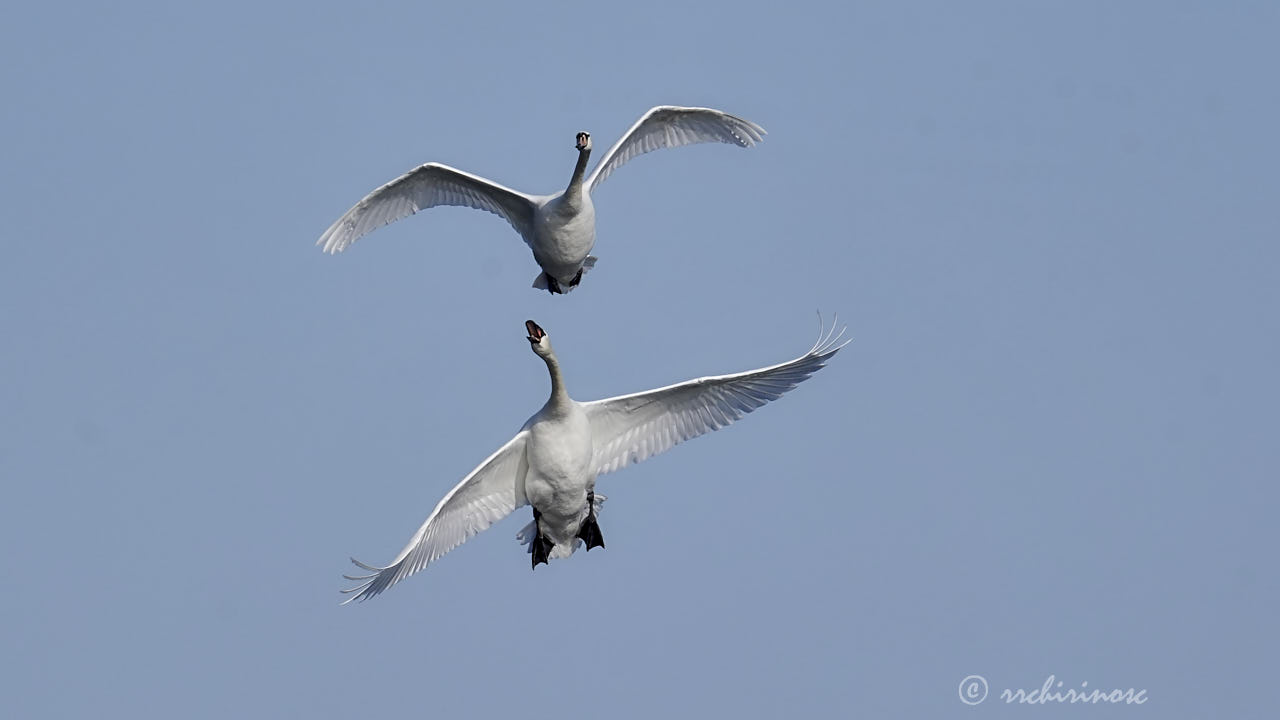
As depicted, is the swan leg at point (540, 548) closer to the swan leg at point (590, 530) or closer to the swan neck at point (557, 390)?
the swan leg at point (590, 530)

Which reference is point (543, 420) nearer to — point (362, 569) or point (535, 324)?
point (535, 324)

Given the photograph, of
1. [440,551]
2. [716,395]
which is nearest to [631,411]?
[716,395]

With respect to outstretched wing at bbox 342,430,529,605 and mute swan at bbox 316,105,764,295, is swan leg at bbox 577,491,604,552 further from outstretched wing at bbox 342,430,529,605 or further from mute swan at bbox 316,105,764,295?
mute swan at bbox 316,105,764,295

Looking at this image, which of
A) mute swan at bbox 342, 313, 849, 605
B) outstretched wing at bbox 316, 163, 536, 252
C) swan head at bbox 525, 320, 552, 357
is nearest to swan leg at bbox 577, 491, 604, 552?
mute swan at bbox 342, 313, 849, 605

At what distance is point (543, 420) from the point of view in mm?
31609

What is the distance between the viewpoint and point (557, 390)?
3162cm

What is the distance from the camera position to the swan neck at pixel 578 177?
34594mm

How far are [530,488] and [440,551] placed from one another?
1.77 m

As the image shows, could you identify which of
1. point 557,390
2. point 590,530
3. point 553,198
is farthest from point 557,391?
point 553,198

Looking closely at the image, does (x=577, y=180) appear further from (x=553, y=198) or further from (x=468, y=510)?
(x=468, y=510)

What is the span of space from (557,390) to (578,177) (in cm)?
473

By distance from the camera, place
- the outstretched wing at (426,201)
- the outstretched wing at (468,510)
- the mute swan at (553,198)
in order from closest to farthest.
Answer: the outstretched wing at (468,510)
the mute swan at (553,198)
the outstretched wing at (426,201)

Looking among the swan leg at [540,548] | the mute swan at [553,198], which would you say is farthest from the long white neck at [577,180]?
the swan leg at [540,548]

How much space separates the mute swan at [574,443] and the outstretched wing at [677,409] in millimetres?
16
